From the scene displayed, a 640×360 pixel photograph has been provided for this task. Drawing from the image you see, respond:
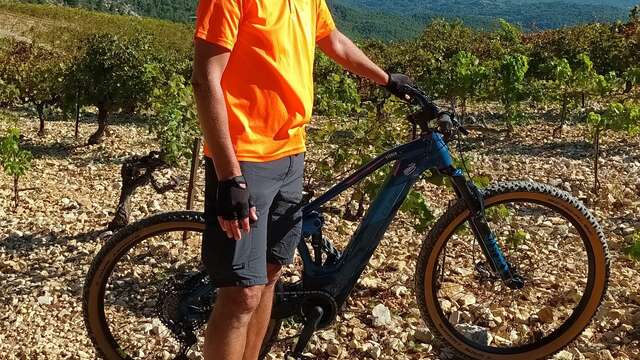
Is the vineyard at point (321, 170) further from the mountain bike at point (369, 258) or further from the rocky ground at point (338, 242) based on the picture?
the mountain bike at point (369, 258)

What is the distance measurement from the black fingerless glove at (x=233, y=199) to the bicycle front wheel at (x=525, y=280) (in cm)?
137

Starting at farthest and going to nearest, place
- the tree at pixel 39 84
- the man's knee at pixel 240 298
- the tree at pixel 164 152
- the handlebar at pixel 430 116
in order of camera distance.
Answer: the tree at pixel 39 84 → the tree at pixel 164 152 → the handlebar at pixel 430 116 → the man's knee at pixel 240 298

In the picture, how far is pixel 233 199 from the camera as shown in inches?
104

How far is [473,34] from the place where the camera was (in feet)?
128

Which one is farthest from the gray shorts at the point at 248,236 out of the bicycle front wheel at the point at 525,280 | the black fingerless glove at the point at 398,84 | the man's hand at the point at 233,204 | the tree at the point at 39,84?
the tree at the point at 39,84

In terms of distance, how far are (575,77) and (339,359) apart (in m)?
11.0

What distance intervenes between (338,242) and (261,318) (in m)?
3.12

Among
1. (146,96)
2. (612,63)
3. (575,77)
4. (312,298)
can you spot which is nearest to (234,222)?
(312,298)

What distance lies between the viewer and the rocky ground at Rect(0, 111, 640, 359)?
4.28 meters

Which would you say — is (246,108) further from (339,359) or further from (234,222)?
(339,359)

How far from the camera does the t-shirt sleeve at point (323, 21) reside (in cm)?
335

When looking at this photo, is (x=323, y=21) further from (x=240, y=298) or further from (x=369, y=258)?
(x=240, y=298)

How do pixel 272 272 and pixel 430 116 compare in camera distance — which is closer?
pixel 272 272

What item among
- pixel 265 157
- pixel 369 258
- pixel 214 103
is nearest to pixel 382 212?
pixel 369 258
